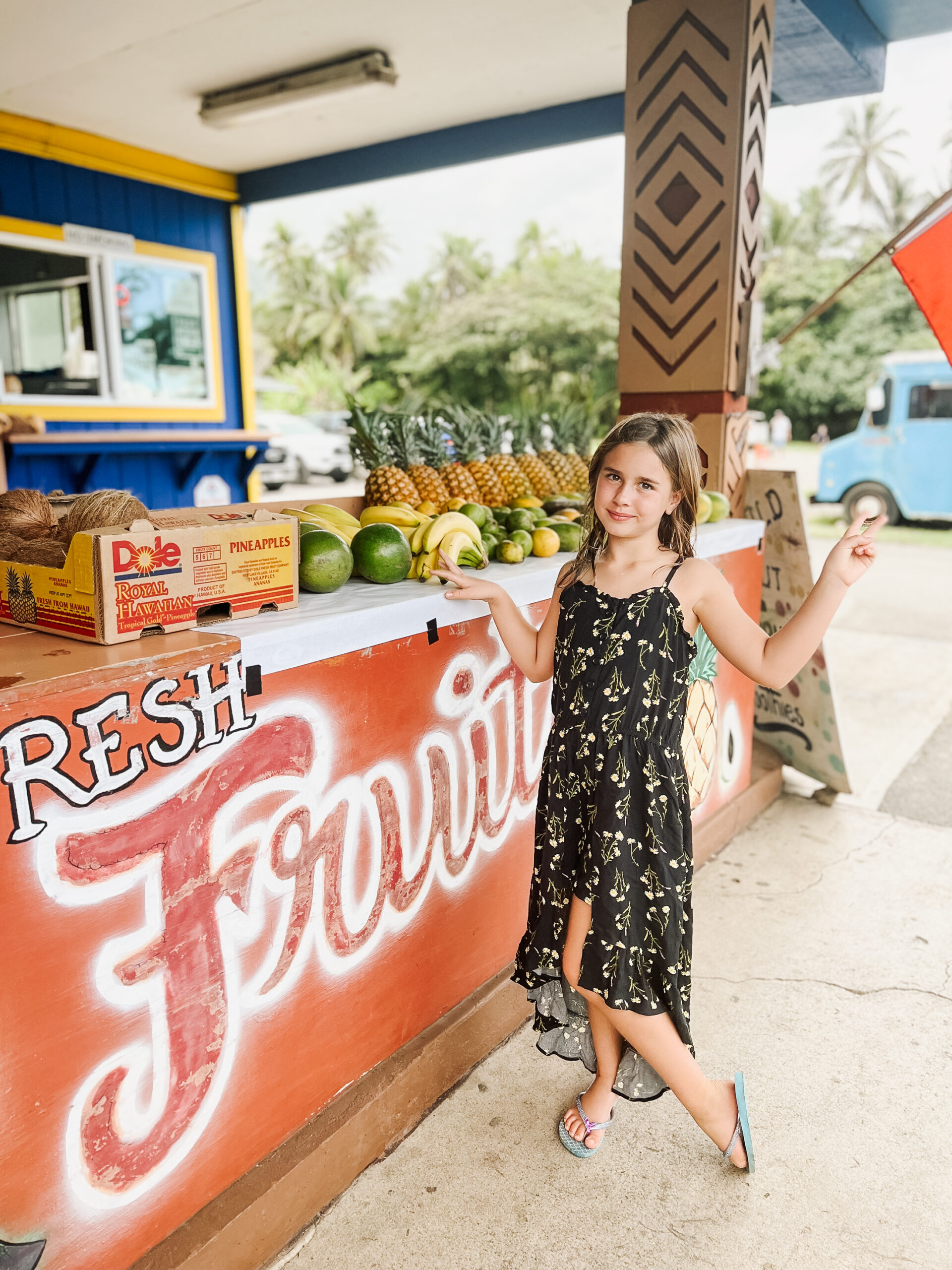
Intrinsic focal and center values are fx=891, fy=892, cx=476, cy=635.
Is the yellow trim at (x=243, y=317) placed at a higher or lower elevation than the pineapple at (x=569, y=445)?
higher

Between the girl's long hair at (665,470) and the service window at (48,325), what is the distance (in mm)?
6684

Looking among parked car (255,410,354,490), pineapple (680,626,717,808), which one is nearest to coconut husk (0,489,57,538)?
pineapple (680,626,717,808)

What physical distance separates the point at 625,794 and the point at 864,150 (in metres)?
57.2

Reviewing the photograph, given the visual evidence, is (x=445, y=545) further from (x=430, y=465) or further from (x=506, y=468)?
(x=506, y=468)

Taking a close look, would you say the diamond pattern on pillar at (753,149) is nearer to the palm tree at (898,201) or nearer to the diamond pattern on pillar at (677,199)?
the diamond pattern on pillar at (677,199)

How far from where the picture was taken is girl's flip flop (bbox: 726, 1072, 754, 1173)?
90.0 inches

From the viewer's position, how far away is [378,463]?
359 centimetres

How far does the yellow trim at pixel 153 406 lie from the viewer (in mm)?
7230

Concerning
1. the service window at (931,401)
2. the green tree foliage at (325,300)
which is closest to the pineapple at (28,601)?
the service window at (931,401)

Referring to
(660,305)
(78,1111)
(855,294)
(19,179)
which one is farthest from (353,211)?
(78,1111)

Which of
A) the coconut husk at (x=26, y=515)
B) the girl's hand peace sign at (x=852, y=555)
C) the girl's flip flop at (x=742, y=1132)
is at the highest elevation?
the coconut husk at (x=26, y=515)

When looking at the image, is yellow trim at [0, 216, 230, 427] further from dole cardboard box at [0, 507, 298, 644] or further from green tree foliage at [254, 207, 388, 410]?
green tree foliage at [254, 207, 388, 410]

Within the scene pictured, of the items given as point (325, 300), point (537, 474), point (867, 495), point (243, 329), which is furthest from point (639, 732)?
point (325, 300)

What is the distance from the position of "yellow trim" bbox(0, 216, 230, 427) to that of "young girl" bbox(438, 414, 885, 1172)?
6.49 m
